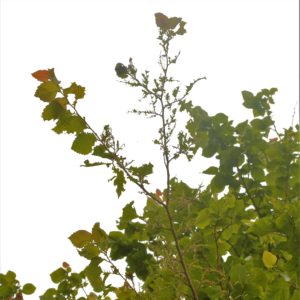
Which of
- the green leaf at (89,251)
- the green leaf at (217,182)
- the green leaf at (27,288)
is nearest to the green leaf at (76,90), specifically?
the green leaf at (89,251)

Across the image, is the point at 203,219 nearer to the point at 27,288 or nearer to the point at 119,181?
the point at 119,181

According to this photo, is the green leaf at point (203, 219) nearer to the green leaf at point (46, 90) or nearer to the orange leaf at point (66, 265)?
the green leaf at point (46, 90)

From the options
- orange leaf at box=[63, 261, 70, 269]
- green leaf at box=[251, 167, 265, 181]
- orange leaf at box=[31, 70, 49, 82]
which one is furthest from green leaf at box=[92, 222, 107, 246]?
green leaf at box=[251, 167, 265, 181]

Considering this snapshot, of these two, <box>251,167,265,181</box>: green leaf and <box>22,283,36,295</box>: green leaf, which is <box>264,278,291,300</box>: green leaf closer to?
<box>251,167,265,181</box>: green leaf

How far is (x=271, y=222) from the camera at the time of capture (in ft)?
8.70

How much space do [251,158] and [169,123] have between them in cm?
179

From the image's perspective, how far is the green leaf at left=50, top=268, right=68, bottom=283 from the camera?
141 inches

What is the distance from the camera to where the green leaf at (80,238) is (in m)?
2.49

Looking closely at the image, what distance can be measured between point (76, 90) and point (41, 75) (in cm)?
21

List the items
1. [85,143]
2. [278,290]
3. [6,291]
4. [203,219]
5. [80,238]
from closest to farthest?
[278,290]
[85,143]
[80,238]
[203,219]
[6,291]

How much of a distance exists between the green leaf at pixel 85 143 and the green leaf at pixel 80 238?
0.57 meters

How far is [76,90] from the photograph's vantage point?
2275mm

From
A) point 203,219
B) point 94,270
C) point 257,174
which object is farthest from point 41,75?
point 257,174

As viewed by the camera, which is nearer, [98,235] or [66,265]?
[98,235]
